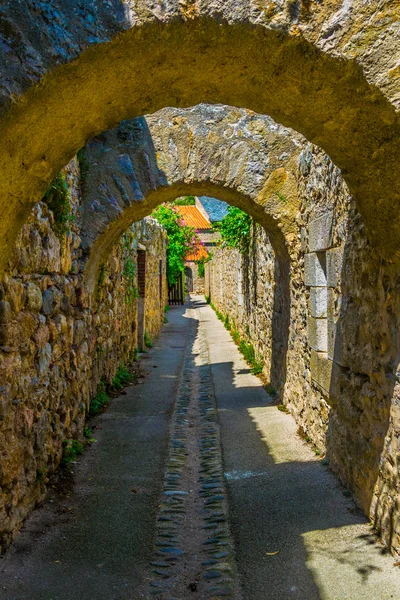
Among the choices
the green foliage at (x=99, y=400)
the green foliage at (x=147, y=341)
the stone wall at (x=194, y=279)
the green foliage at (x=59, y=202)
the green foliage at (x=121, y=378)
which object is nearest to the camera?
the green foliage at (x=59, y=202)

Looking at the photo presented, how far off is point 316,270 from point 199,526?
2.25 meters

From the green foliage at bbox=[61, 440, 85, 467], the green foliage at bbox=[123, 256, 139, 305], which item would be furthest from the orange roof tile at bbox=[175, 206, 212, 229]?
the green foliage at bbox=[61, 440, 85, 467]

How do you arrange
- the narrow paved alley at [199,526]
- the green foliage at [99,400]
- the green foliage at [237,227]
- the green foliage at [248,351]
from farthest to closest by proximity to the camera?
the green foliage at [237,227] < the green foliage at [248,351] < the green foliage at [99,400] < the narrow paved alley at [199,526]

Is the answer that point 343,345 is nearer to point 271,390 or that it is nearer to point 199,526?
point 199,526

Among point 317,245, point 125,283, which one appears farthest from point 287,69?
point 125,283

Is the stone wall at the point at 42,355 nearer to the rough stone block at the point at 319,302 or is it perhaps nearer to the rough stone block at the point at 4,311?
the rough stone block at the point at 4,311

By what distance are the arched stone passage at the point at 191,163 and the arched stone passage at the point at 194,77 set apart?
2885 millimetres

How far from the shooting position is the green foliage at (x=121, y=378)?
Answer: 7.05m

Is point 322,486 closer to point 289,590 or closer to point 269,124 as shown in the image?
point 289,590

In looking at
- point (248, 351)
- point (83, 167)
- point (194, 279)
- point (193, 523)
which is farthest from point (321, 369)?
point (194, 279)

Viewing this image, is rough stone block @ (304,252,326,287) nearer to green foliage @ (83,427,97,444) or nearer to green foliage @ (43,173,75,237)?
green foliage @ (43,173,75,237)

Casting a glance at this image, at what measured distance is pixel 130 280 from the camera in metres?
8.93

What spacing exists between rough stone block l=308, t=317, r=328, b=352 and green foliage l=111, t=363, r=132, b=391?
3075mm

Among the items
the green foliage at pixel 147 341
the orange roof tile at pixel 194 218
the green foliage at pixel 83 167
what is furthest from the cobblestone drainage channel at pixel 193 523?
the orange roof tile at pixel 194 218
